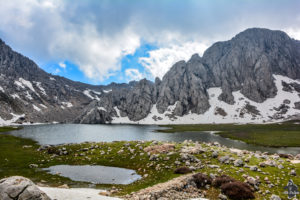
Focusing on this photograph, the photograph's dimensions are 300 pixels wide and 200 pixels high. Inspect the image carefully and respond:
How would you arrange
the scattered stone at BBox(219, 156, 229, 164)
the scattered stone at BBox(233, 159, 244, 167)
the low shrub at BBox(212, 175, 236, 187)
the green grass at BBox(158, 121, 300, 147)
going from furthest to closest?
the green grass at BBox(158, 121, 300, 147), the scattered stone at BBox(219, 156, 229, 164), the scattered stone at BBox(233, 159, 244, 167), the low shrub at BBox(212, 175, 236, 187)

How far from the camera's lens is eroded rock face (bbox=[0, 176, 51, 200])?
470 inches

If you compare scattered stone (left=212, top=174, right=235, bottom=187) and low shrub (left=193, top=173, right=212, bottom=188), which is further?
low shrub (left=193, top=173, right=212, bottom=188)

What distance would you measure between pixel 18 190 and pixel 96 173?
65.8 feet

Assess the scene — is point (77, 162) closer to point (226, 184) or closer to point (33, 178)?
point (33, 178)

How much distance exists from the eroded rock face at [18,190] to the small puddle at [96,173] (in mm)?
15716

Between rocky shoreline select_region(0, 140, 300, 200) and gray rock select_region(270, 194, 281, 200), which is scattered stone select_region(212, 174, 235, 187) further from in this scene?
gray rock select_region(270, 194, 281, 200)

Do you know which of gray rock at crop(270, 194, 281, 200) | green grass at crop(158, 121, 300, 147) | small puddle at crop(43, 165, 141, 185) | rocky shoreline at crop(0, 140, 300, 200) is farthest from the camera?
green grass at crop(158, 121, 300, 147)

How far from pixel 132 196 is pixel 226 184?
1049 cm

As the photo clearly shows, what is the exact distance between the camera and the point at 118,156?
129 ft

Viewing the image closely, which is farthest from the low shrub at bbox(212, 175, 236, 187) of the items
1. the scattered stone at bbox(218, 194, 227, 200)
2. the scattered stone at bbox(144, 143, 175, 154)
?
the scattered stone at bbox(144, 143, 175, 154)

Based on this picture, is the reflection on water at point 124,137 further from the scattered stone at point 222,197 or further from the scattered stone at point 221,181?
the scattered stone at point 222,197

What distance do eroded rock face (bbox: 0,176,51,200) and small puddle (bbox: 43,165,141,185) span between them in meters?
15.7

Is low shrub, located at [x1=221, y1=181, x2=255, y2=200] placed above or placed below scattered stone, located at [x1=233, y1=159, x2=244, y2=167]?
below

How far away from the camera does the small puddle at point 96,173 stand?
1100 inches
